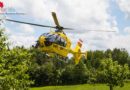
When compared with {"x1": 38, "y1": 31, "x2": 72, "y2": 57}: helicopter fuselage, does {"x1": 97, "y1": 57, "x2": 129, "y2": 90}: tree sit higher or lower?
lower

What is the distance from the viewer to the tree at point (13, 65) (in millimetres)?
6711

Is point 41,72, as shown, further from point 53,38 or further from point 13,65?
point 13,65

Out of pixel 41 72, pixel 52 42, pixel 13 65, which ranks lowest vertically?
pixel 41 72

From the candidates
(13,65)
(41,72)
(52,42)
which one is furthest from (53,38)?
(41,72)

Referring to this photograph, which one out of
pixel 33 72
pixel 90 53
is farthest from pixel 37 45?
pixel 90 53

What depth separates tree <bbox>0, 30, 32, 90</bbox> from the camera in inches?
Result: 264

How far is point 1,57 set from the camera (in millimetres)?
6785

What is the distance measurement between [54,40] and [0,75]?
15.5 m

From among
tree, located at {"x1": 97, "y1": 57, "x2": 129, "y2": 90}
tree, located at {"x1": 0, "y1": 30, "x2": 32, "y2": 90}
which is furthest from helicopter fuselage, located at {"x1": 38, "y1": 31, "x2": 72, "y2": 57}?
tree, located at {"x1": 0, "y1": 30, "x2": 32, "y2": 90}

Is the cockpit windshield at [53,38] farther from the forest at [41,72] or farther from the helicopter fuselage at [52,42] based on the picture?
the forest at [41,72]

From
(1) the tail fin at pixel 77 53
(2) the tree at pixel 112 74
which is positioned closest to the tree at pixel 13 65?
(2) the tree at pixel 112 74

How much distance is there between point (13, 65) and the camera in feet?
24.6

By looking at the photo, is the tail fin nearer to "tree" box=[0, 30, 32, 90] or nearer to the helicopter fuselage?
the helicopter fuselage

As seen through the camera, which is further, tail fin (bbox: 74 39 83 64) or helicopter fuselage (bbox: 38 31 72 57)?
tail fin (bbox: 74 39 83 64)
